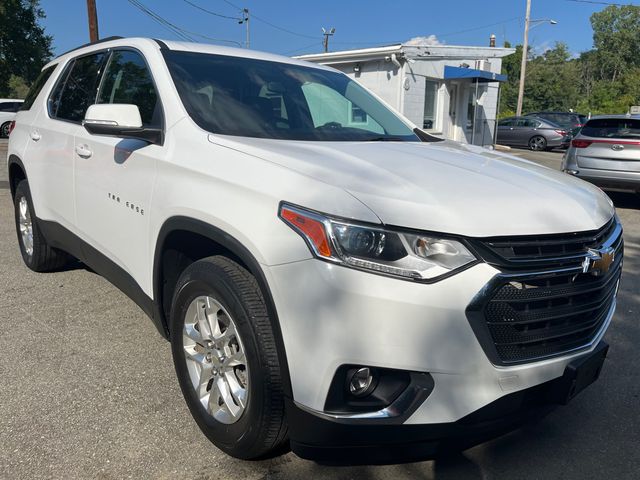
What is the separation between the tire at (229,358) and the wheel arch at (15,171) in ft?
9.76

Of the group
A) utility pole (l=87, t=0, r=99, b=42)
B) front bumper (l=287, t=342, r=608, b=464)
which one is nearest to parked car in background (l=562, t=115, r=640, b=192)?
front bumper (l=287, t=342, r=608, b=464)

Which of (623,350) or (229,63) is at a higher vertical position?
(229,63)

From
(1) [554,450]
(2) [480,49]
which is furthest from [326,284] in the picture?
(2) [480,49]

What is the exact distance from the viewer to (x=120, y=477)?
2.32 metres

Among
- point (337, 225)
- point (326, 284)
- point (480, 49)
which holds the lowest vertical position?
point (326, 284)

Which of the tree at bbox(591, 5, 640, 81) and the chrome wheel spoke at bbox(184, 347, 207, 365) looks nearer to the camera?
the chrome wheel spoke at bbox(184, 347, 207, 365)

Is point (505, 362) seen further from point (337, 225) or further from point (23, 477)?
point (23, 477)

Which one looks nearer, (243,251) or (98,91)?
(243,251)

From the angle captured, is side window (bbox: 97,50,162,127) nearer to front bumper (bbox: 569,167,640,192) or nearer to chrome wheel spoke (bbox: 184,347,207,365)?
chrome wheel spoke (bbox: 184,347,207,365)

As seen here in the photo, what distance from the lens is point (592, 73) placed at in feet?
292

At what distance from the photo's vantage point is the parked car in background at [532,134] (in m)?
22.5

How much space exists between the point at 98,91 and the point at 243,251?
7.32 ft

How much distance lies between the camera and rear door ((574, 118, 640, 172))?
8586 millimetres

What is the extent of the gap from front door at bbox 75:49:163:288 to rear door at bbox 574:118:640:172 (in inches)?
310
